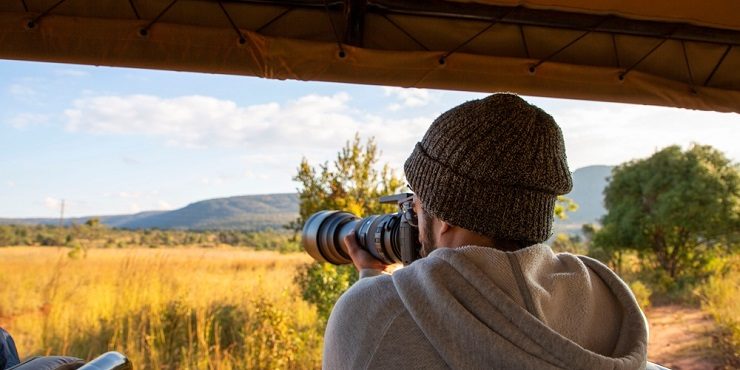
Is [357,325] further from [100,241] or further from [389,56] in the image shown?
[100,241]

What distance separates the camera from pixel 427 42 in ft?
7.87

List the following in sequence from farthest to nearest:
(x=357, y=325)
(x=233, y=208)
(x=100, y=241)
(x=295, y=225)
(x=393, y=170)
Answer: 1. (x=233, y=208)
2. (x=100, y=241)
3. (x=295, y=225)
4. (x=393, y=170)
5. (x=357, y=325)

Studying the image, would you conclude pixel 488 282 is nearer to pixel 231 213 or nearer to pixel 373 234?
pixel 373 234

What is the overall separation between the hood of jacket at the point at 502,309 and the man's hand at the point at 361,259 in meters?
0.49

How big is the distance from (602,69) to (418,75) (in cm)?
72

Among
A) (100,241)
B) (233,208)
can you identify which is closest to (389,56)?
(100,241)

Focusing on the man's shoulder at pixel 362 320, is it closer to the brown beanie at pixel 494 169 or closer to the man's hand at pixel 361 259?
the brown beanie at pixel 494 169

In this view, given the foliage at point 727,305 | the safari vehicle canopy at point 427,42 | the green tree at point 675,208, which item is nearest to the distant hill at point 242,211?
the green tree at point 675,208

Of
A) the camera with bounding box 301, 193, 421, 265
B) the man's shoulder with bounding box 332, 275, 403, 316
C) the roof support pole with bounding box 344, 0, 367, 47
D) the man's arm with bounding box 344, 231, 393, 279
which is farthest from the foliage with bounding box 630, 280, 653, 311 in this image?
the man's shoulder with bounding box 332, 275, 403, 316

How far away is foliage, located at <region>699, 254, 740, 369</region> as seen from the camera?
592cm

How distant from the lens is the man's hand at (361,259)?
1.29 metres

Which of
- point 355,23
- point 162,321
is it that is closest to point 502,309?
point 355,23

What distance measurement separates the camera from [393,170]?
586cm

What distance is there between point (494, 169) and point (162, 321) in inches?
196
